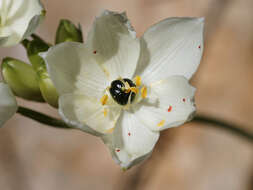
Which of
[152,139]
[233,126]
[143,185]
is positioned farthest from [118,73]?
[143,185]

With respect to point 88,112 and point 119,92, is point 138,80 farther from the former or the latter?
point 88,112

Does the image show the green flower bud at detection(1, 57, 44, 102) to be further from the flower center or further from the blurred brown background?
the blurred brown background

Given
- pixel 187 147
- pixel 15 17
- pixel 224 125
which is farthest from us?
pixel 187 147

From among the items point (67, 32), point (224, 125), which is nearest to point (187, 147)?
point (224, 125)

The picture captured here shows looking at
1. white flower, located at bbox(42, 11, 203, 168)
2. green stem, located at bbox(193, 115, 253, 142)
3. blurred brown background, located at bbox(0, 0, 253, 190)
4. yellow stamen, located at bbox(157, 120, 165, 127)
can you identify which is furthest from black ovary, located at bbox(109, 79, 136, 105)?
blurred brown background, located at bbox(0, 0, 253, 190)

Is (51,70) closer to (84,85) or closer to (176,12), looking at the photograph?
(84,85)

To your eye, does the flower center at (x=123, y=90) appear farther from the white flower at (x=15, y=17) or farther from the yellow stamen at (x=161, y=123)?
the white flower at (x=15, y=17)
